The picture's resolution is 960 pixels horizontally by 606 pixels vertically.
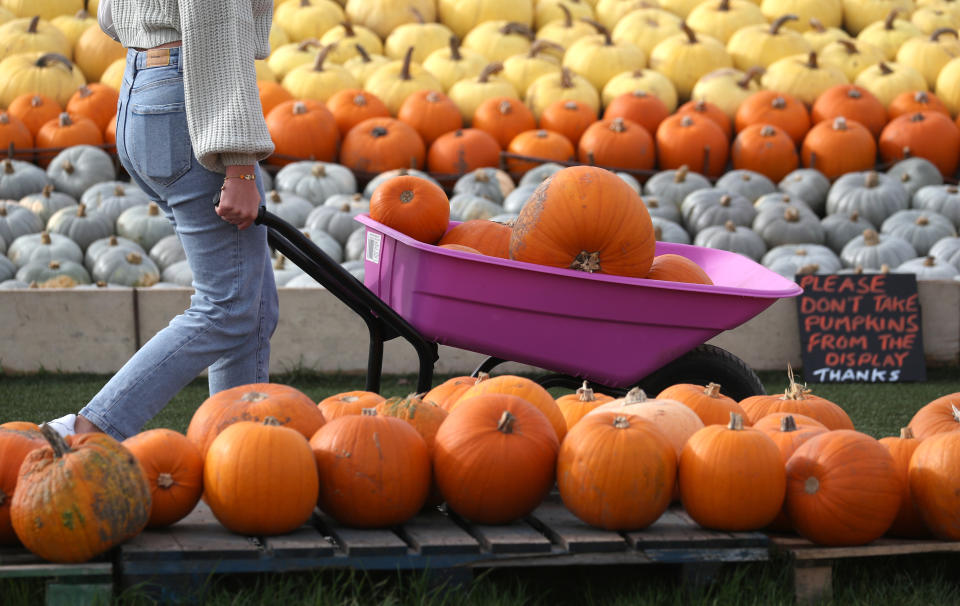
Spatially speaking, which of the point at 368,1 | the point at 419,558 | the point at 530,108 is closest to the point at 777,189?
the point at 530,108

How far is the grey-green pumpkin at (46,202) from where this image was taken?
22.2 ft

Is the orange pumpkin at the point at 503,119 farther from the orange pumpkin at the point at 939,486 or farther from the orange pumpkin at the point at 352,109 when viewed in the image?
the orange pumpkin at the point at 939,486

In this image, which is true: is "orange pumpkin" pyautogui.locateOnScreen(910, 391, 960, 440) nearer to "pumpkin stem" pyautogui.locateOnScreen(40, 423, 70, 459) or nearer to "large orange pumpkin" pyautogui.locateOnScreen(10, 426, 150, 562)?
"large orange pumpkin" pyautogui.locateOnScreen(10, 426, 150, 562)

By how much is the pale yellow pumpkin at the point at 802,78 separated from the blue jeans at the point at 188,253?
250 inches

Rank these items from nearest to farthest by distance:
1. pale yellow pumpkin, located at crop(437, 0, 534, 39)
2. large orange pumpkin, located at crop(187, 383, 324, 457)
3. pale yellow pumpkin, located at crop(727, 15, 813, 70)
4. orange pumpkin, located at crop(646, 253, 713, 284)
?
large orange pumpkin, located at crop(187, 383, 324, 457), orange pumpkin, located at crop(646, 253, 713, 284), pale yellow pumpkin, located at crop(727, 15, 813, 70), pale yellow pumpkin, located at crop(437, 0, 534, 39)

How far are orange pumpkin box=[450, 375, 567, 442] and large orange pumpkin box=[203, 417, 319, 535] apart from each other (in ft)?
1.51

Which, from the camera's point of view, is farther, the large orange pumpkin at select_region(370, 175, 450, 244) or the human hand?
the large orange pumpkin at select_region(370, 175, 450, 244)

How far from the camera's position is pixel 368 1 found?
32.2ft

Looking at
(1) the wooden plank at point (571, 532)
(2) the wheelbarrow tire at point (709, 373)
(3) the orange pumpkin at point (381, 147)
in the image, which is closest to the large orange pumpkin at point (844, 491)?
(1) the wooden plank at point (571, 532)

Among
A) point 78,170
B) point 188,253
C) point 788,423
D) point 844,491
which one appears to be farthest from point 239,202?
point 78,170

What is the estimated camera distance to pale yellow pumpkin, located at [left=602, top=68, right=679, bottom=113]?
8523 mm

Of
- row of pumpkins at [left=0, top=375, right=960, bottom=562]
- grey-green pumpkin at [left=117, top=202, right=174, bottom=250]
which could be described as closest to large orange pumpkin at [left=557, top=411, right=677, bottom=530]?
row of pumpkins at [left=0, top=375, right=960, bottom=562]

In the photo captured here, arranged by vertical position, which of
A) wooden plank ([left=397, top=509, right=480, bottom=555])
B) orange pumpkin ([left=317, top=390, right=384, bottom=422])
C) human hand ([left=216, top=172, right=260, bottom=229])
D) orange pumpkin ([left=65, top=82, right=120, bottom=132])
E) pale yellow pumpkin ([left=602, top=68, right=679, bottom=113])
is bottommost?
wooden plank ([left=397, top=509, right=480, bottom=555])

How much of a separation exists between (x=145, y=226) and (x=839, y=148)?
4.46 m
